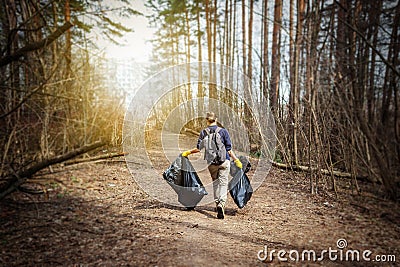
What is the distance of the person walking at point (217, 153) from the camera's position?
7.07 feet

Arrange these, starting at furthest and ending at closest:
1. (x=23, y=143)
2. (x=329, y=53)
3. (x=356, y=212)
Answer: (x=329, y=53)
(x=23, y=143)
(x=356, y=212)

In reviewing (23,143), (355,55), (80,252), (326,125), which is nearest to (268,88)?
(326,125)

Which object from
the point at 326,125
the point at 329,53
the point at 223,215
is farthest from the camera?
the point at 329,53

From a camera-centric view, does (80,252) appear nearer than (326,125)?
Yes

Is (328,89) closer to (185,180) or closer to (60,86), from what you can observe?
(185,180)

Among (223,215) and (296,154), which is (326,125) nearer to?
(296,154)

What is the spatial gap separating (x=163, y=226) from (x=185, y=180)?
0.44 meters

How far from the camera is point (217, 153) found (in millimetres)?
2195

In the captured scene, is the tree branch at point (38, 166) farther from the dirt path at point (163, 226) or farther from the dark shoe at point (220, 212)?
the dark shoe at point (220, 212)

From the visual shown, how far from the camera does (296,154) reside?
3.05 metres

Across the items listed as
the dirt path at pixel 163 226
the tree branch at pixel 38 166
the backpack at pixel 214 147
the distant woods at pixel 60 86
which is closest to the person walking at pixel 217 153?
the backpack at pixel 214 147

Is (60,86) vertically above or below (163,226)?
above

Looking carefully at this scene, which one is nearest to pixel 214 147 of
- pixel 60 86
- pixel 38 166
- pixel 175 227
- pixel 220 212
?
pixel 220 212

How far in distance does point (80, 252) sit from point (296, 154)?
2321 mm
